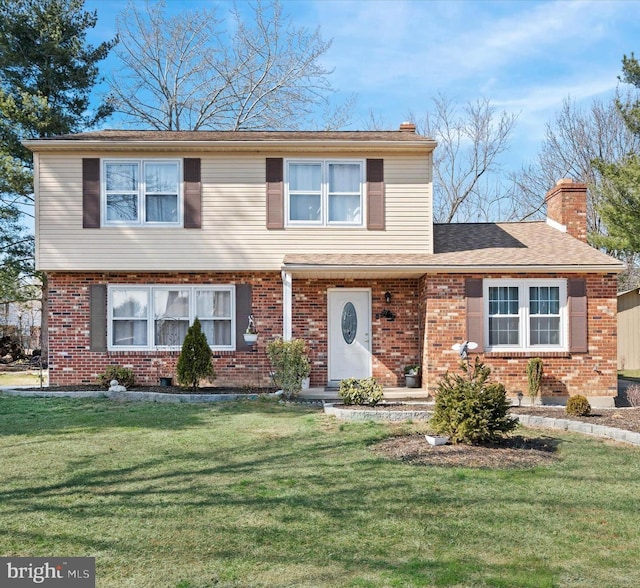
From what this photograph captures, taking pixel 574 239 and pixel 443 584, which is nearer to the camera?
pixel 443 584

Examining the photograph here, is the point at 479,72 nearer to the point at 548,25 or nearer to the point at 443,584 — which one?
the point at 548,25

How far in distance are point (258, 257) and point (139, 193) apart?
2.86 meters

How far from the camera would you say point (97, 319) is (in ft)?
44.2

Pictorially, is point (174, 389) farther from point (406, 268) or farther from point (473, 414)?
point (473, 414)

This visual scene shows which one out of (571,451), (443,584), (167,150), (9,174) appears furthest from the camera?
(9,174)

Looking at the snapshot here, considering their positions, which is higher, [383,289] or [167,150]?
[167,150]

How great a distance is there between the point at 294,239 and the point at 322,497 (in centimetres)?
833

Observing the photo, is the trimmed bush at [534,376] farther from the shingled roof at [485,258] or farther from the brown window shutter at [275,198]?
the brown window shutter at [275,198]

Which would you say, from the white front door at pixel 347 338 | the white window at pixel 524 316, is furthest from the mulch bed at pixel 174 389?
the white window at pixel 524 316

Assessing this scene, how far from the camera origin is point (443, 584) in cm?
389

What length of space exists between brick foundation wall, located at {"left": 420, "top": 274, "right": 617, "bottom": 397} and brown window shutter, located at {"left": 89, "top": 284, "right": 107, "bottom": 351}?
22.3 feet

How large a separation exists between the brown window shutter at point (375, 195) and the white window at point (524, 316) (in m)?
2.61

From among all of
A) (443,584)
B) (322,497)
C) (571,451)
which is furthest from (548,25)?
(443,584)

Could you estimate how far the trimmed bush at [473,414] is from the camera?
7668mm
